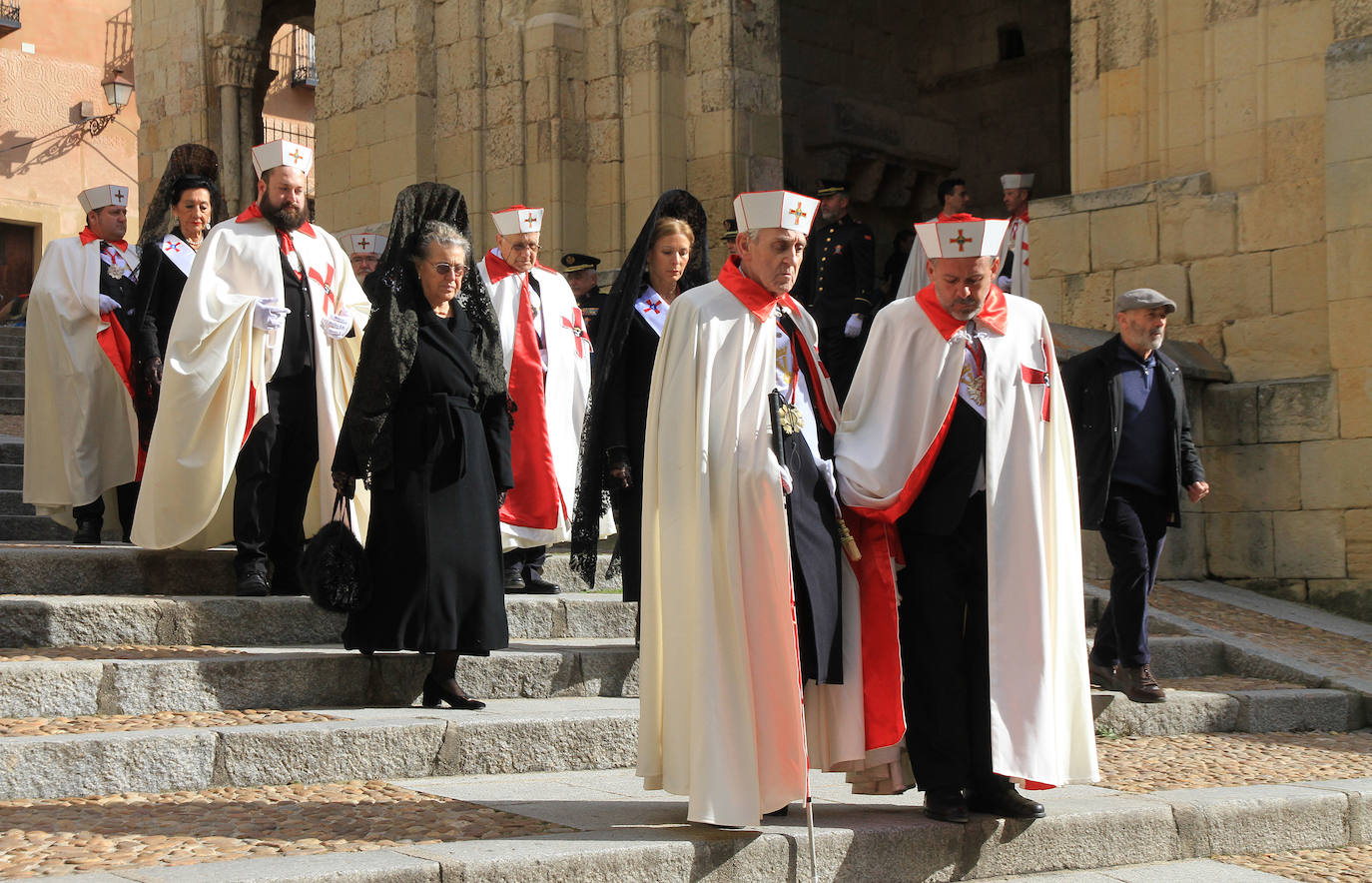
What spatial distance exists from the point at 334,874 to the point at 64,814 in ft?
3.95

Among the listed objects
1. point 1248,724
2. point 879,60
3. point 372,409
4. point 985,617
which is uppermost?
point 879,60

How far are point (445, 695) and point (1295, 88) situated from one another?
7215 millimetres

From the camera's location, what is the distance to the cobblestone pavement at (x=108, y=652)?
19.9 ft

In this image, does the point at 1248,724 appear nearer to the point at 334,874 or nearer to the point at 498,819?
the point at 498,819

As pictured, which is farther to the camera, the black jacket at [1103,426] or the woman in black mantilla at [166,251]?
the woman in black mantilla at [166,251]

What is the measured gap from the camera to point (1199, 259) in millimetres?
11133

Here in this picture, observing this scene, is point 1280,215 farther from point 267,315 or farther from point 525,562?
point 267,315

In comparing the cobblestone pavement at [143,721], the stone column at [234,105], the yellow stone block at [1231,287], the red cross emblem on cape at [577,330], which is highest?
the stone column at [234,105]

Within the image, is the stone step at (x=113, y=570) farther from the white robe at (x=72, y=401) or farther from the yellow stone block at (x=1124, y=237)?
the yellow stone block at (x=1124, y=237)

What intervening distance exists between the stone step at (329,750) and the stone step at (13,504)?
445 centimetres

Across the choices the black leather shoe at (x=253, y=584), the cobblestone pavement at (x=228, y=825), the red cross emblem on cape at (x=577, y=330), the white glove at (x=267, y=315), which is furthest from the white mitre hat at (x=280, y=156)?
the cobblestone pavement at (x=228, y=825)

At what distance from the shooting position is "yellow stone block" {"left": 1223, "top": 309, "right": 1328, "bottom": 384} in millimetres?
10586

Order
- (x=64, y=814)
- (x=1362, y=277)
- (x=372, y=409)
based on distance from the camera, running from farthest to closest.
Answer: (x=1362, y=277), (x=372, y=409), (x=64, y=814)

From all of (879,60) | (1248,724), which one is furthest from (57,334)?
(879,60)
